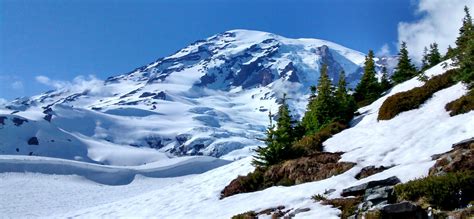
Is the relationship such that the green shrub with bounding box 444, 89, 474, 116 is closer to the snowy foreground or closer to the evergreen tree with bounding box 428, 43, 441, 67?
the snowy foreground

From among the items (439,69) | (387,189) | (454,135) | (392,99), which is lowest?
(387,189)

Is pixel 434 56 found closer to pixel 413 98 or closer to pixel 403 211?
pixel 413 98

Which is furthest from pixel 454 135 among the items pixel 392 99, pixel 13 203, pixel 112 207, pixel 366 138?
pixel 13 203

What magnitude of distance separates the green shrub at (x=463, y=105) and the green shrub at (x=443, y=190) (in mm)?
8543

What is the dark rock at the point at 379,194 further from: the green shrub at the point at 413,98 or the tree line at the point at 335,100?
the green shrub at the point at 413,98

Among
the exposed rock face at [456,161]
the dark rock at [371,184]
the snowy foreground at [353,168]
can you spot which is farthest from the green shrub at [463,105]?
the dark rock at [371,184]

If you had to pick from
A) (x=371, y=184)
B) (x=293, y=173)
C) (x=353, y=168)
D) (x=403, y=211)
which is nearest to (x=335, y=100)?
(x=293, y=173)

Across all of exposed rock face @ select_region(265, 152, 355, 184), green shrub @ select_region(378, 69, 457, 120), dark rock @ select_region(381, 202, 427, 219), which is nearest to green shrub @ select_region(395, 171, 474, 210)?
dark rock @ select_region(381, 202, 427, 219)

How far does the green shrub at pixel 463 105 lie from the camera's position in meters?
21.3

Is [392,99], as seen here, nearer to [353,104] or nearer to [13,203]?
[353,104]

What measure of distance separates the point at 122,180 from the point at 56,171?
48.3ft

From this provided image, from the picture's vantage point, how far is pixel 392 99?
2838 cm

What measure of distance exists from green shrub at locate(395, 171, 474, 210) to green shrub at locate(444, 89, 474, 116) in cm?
854

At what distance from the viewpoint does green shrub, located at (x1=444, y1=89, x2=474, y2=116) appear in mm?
21345
